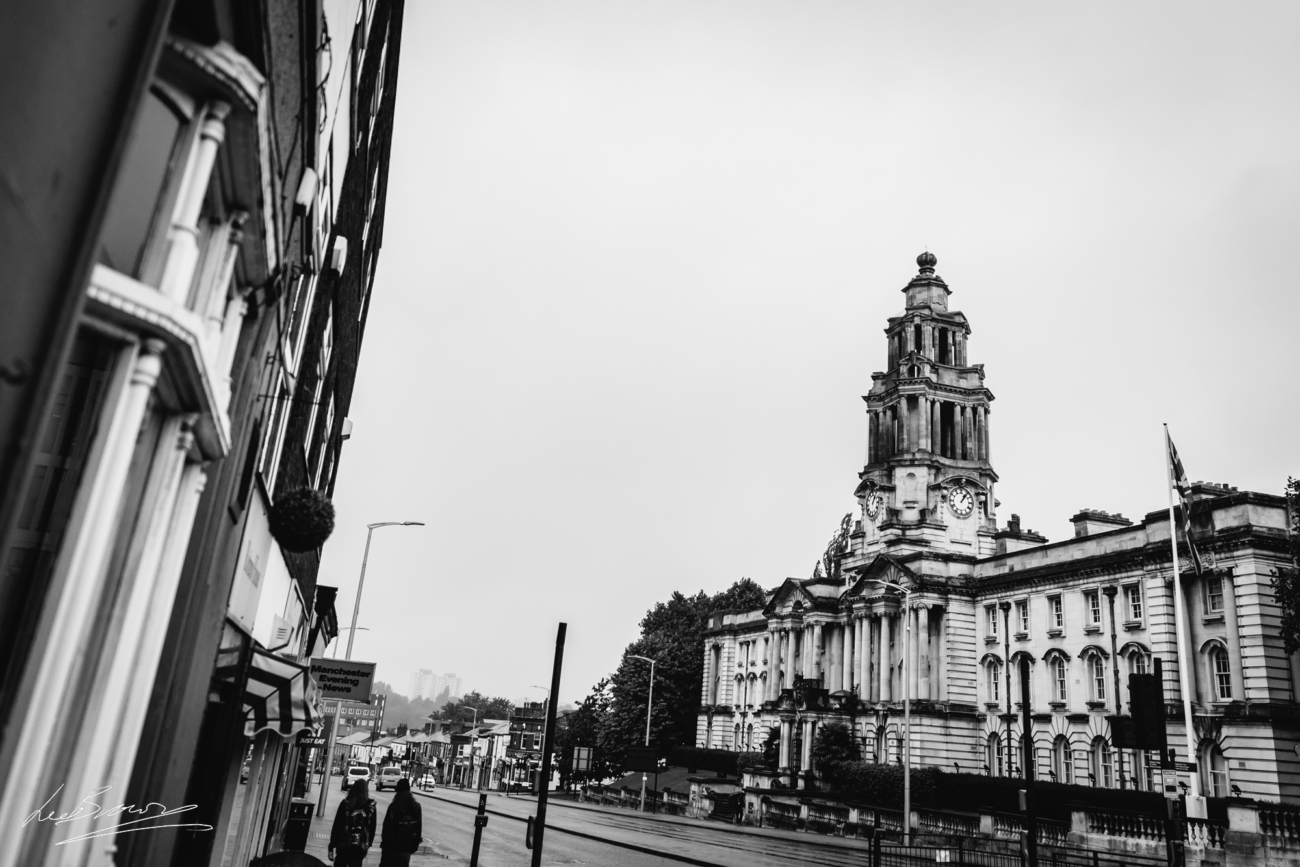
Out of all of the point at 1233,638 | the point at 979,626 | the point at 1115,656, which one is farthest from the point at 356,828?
the point at 979,626

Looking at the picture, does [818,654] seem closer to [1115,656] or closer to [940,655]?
[940,655]

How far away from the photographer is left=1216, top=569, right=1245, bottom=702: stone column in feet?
131

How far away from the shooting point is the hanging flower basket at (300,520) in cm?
967

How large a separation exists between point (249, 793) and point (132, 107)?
13.7 metres

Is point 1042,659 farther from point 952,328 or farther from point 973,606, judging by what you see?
point 952,328

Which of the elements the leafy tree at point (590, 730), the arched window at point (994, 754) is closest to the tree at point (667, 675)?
the leafy tree at point (590, 730)

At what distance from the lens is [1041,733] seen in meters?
51.2

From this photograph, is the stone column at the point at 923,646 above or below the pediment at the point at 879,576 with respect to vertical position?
below

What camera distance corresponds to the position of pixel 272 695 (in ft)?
30.8

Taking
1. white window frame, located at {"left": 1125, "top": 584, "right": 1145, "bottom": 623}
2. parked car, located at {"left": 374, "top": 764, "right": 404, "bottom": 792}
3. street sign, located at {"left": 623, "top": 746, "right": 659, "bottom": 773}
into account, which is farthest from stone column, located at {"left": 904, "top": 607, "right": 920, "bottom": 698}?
parked car, located at {"left": 374, "top": 764, "right": 404, "bottom": 792}

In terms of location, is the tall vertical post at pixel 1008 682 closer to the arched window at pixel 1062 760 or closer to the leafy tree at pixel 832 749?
the arched window at pixel 1062 760

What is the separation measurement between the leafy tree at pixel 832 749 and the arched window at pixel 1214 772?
2293 centimetres

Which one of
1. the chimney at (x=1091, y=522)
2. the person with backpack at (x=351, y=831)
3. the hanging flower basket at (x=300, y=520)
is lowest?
the person with backpack at (x=351, y=831)

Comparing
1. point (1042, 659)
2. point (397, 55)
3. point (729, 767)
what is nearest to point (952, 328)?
point (1042, 659)
